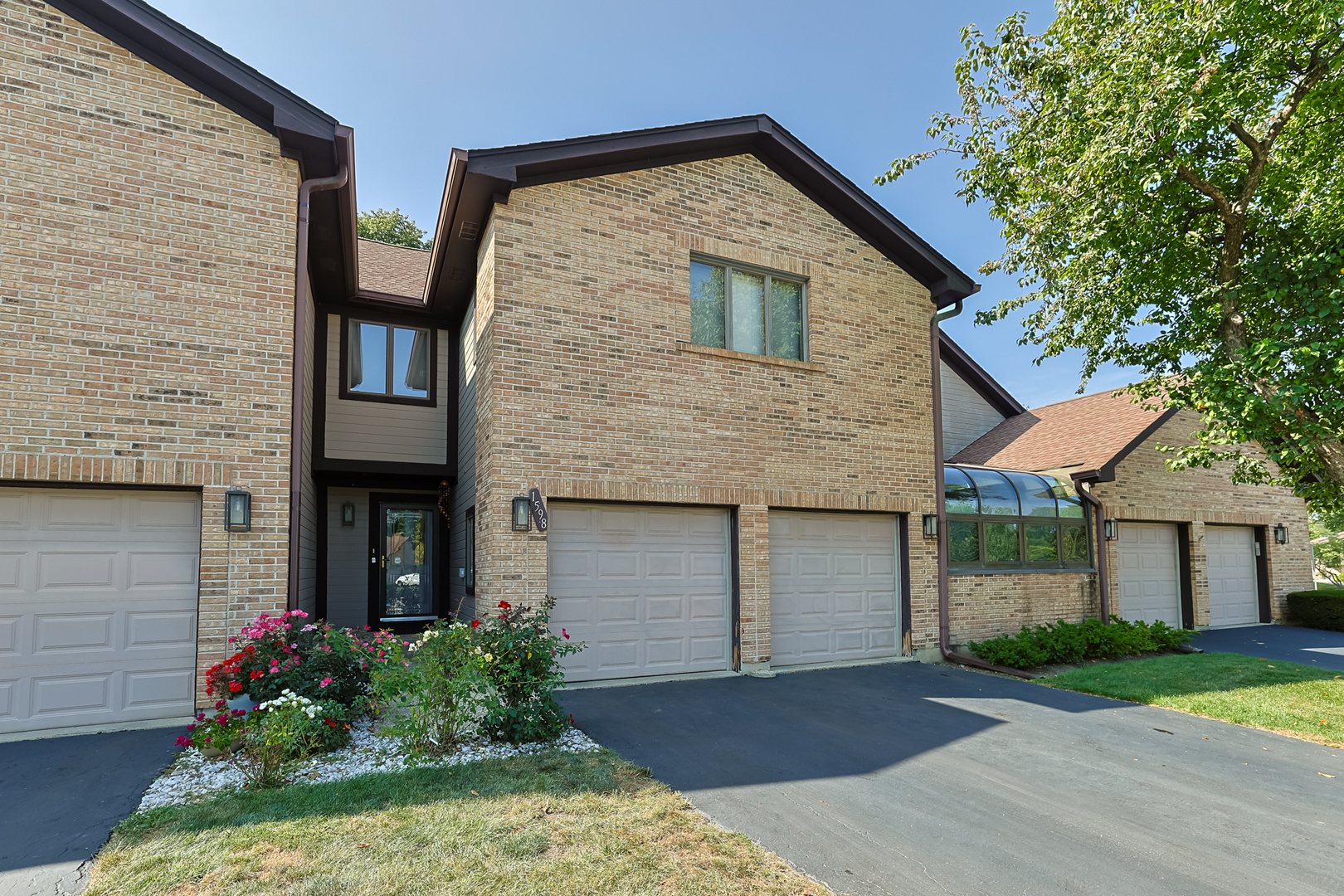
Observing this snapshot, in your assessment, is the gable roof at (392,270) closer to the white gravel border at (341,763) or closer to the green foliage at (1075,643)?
the white gravel border at (341,763)

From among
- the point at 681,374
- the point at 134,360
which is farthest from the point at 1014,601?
the point at 134,360

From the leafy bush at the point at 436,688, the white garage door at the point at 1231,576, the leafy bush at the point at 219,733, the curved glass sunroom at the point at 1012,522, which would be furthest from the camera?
the white garage door at the point at 1231,576

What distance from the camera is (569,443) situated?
859 centimetres

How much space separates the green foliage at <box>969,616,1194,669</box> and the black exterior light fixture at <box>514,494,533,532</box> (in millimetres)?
7035

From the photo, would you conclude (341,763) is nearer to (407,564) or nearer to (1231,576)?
(407,564)

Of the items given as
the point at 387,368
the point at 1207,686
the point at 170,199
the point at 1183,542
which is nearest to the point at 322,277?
the point at 387,368

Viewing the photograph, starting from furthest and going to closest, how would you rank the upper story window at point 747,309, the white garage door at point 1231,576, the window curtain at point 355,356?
the white garage door at point 1231,576 → the window curtain at point 355,356 → the upper story window at point 747,309

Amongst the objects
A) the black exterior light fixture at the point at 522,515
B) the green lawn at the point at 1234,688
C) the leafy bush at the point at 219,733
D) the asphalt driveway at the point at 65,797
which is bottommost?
the green lawn at the point at 1234,688

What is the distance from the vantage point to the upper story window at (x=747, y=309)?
9.87 metres

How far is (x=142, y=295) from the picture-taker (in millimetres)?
6980

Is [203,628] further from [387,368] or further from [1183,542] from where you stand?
[1183,542]

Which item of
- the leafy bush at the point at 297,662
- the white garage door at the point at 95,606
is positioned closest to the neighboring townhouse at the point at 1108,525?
the leafy bush at the point at 297,662

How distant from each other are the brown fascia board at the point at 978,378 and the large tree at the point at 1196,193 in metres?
5.55

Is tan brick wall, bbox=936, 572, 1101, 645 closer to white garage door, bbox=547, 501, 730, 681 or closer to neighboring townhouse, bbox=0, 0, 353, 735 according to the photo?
white garage door, bbox=547, 501, 730, 681
